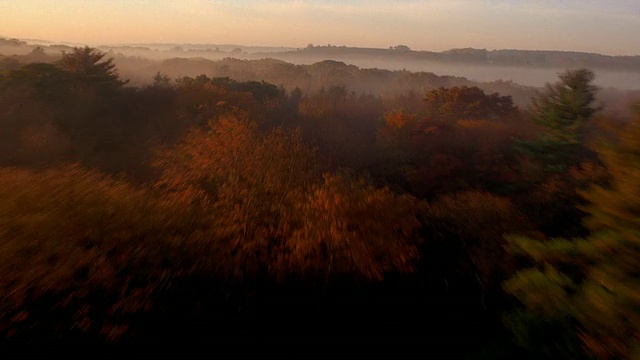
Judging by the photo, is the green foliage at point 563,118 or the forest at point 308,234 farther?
the green foliage at point 563,118

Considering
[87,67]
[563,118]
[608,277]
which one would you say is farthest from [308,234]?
[87,67]

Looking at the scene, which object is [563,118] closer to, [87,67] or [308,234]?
[308,234]

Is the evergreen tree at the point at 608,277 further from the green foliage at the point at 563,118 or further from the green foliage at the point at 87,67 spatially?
the green foliage at the point at 87,67

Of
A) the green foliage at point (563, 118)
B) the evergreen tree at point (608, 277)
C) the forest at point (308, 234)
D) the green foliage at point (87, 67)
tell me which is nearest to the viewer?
the evergreen tree at point (608, 277)

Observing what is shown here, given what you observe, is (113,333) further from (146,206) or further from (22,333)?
(146,206)

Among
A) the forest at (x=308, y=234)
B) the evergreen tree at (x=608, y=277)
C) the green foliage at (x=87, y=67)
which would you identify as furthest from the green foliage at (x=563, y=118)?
the green foliage at (x=87, y=67)

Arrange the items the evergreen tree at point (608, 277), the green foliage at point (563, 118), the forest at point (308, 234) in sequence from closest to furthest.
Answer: the evergreen tree at point (608, 277), the forest at point (308, 234), the green foliage at point (563, 118)

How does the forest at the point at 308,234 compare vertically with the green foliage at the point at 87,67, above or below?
below

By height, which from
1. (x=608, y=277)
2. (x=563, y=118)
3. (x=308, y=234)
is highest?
(x=608, y=277)

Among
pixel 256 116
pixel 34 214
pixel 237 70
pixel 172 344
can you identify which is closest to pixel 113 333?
pixel 172 344
